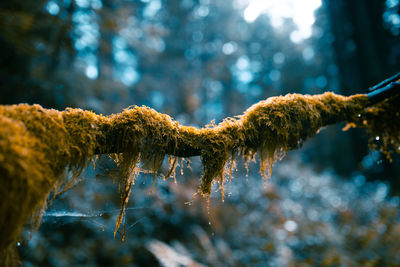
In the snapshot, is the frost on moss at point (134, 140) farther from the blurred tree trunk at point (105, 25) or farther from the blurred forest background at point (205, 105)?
the blurred tree trunk at point (105, 25)

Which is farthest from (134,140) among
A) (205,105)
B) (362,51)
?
(205,105)

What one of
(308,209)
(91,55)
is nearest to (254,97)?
(308,209)

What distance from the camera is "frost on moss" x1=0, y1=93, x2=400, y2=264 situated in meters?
0.90

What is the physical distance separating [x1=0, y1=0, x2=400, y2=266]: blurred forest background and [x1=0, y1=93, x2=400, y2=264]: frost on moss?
9.5 inches

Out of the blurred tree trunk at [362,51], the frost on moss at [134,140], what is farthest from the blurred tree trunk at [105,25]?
the blurred tree trunk at [362,51]

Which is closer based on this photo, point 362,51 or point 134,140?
point 134,140

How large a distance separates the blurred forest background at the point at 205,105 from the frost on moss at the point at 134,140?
24 centimetres

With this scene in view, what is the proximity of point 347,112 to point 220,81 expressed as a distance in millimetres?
13015

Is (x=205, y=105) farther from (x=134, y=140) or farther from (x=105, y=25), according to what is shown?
(x=134, y=140)

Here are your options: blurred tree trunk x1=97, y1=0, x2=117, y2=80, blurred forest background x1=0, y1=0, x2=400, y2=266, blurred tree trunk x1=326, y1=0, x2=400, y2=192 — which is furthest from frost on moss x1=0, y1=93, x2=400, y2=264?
blurred tree trunk x1=326, y1=0, x2=400, y2=192

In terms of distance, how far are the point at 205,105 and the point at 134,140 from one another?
1283 centimetres

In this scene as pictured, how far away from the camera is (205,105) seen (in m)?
14.0

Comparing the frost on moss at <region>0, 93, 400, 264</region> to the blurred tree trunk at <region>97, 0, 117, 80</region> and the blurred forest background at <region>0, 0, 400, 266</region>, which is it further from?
the blurred tree trunk at <region>97, 0, 117, 80</region>

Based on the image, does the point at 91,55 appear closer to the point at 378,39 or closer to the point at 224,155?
the point at 224,155
